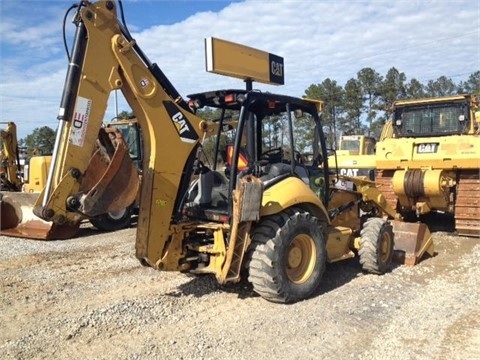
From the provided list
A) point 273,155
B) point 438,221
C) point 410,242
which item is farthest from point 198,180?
point 438,221

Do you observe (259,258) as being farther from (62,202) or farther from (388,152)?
(388,152)

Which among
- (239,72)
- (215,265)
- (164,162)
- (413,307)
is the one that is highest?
(239,72)

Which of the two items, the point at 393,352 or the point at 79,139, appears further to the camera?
the point at 79,139

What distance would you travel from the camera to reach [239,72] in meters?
6.12

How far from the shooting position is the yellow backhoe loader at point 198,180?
464cm

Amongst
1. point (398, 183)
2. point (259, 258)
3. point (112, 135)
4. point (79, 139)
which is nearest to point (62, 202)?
point (79, 139)

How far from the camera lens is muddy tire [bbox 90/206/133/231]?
35.0ft

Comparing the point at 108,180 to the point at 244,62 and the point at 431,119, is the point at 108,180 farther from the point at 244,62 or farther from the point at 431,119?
the point at 431,119

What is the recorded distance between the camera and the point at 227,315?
5055 millimetres

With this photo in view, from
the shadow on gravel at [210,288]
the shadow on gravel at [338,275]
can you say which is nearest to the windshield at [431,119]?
the shadow on gravel at [338,275]

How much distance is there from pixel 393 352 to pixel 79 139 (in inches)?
131

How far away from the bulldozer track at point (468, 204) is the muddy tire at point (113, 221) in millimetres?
6543

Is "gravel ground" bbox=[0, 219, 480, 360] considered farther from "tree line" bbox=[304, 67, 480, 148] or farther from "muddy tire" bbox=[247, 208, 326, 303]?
"tree line" bbox=[304, 67, 480, 148]

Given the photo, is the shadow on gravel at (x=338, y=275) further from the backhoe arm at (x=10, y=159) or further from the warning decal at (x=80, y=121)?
the backhoe arm at (x=10, y=159)
